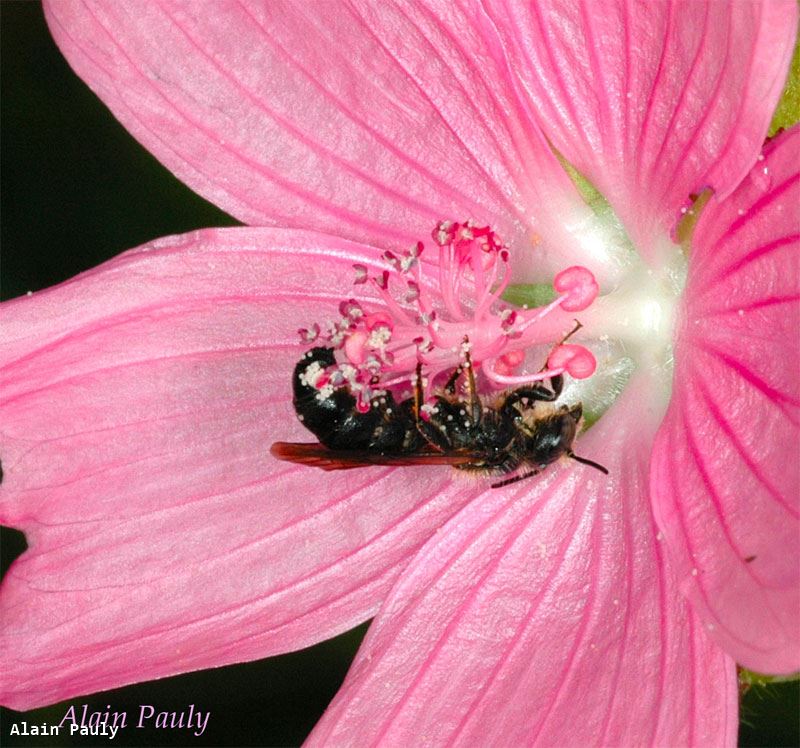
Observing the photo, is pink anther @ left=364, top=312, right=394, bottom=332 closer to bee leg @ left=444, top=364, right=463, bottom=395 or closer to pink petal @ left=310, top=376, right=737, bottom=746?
bee leg @ left=444, top=364, right=463, bottom=395

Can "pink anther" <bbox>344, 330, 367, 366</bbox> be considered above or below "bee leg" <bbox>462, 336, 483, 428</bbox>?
above

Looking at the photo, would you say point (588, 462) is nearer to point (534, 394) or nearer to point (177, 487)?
point (534, 394)

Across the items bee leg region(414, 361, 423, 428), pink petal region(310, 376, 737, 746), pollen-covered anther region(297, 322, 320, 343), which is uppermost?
pollen-covered anther region(297, 322, 320, 343)

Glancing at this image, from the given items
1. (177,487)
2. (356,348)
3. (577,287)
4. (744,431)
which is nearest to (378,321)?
(356,348)

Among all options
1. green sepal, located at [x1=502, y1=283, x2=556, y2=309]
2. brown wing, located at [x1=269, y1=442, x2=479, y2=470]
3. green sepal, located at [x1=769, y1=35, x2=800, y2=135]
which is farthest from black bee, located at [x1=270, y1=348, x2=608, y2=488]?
green sepal, located at [x1=769, y1=35, x2=800, y2=135]

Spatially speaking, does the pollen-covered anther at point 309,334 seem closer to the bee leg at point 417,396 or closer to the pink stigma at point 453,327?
the pink stigma at point 453,327

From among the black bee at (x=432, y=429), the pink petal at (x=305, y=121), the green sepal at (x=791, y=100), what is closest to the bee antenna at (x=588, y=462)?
Result: the black bee at (x=432, y=429)

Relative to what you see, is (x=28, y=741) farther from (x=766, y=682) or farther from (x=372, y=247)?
(x=766, y=682)
